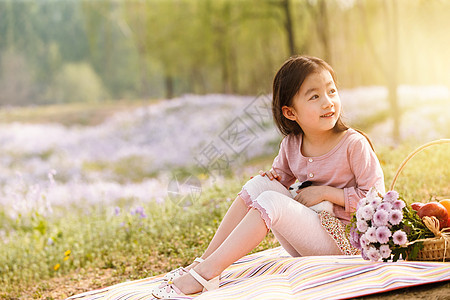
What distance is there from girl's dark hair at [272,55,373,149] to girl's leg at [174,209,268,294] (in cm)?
72

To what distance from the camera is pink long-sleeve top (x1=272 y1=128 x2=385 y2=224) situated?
2930mm

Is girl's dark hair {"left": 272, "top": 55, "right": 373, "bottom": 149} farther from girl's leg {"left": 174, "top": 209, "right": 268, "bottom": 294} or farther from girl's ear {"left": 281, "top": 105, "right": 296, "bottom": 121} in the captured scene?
girl's leg {"left": 174, "top": 209, "right": 268, "bottom": 294}

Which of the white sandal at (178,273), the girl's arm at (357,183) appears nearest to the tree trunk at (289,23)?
the girl's arm at (357,183)

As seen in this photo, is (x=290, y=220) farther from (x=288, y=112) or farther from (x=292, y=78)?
(x=292, y=78)

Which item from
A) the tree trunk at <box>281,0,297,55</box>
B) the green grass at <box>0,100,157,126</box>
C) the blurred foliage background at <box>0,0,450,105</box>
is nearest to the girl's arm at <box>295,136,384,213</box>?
the blurred foliage background at <box>0,0,450,105</box>

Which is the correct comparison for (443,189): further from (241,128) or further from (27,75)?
(27,75)

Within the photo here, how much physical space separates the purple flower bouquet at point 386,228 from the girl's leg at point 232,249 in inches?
19.3

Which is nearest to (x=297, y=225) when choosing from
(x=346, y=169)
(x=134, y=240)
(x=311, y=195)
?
(x=311, y=195)

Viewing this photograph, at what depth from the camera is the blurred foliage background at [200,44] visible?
16.2 m

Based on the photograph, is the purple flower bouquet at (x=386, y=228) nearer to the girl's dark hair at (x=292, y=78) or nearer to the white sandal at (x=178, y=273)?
the girl's dark hair at (x=292, y=78)

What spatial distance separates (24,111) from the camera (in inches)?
798

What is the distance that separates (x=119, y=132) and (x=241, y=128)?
4200 mm

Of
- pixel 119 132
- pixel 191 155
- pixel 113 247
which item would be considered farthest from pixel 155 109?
pixel 113 247

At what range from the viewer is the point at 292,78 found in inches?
120
